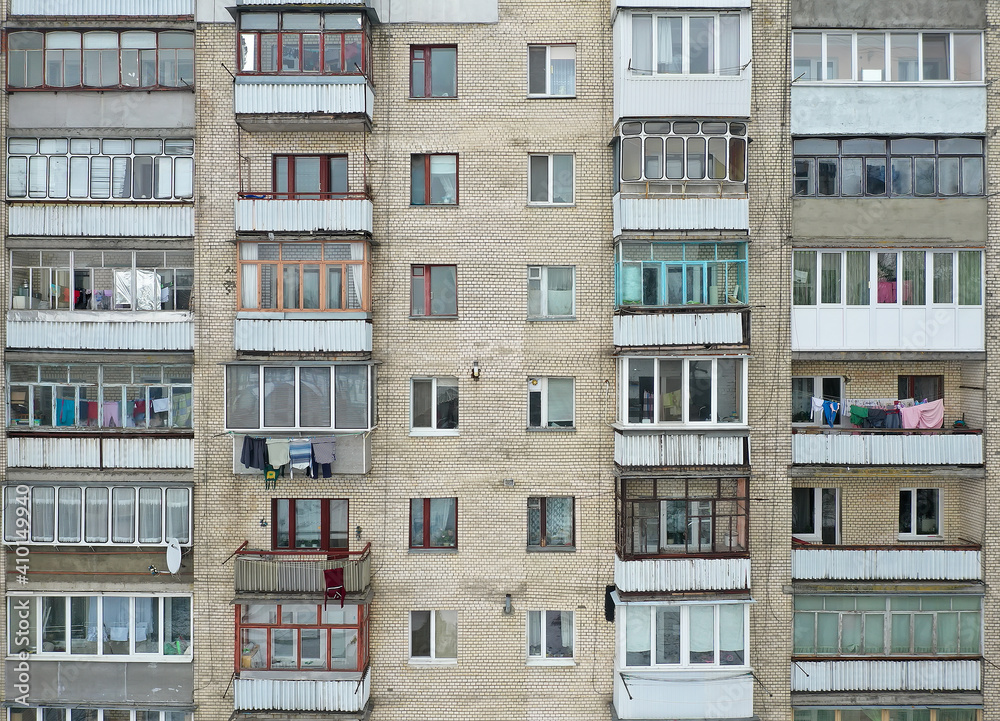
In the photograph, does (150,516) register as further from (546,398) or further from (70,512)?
(546,398)

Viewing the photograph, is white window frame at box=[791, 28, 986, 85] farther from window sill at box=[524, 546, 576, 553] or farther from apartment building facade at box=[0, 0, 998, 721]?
window sill at box=[524, 546, 576, 553]

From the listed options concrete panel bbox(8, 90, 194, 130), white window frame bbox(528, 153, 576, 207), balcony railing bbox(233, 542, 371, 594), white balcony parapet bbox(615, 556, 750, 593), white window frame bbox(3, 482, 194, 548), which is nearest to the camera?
balcony railing bbox(233, 542, 371, 594)

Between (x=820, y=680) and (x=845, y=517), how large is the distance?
4.06 m

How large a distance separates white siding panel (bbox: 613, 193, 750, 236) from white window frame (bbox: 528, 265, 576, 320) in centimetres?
192

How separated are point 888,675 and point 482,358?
500 inches

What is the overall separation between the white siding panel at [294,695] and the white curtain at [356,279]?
903 centimetres

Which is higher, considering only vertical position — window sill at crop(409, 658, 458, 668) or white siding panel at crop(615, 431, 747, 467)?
white siding panel at crop(615, 431, 747, 467)

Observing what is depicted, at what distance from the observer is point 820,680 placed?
1641cm

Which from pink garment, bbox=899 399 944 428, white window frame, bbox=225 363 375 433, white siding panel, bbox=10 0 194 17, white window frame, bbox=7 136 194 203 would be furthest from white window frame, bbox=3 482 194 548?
pink garment, bbox=899 399 944 428

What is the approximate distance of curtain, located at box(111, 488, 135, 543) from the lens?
16375 mm

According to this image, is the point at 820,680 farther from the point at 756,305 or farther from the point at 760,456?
Result: the point at 756,305

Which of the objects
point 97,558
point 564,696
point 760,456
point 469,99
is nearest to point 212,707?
point 97,558

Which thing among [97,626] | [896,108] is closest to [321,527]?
[97,626]

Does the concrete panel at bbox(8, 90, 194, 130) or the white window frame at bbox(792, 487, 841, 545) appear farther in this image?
the white window frame at bbox(792, 487, 841, 545)
